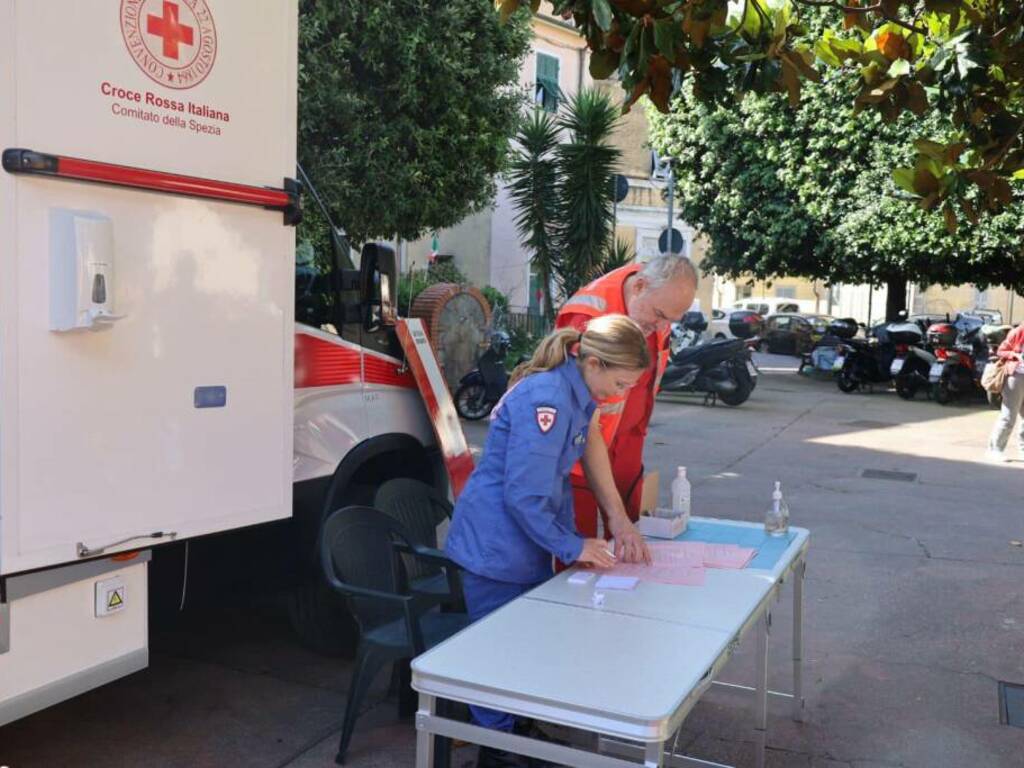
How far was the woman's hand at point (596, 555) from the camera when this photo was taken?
329 cm

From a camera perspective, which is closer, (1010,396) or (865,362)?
(1010,396)

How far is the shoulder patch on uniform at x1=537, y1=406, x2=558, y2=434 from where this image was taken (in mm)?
3211

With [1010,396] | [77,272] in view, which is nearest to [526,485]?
[77,272]

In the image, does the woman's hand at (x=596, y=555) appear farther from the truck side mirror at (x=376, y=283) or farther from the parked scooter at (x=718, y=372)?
the parked scooter at (x=718, y=372)

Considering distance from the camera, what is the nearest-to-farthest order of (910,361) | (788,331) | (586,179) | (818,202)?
(586,179), (910,361), (818,202), (788,331)

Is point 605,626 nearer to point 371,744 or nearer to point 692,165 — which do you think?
point 371,744

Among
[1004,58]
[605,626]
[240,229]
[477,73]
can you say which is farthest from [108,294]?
[477,73]

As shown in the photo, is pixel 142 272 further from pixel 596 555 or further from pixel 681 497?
pixel 681 497

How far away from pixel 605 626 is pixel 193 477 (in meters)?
1.49

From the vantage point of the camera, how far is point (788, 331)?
107ft

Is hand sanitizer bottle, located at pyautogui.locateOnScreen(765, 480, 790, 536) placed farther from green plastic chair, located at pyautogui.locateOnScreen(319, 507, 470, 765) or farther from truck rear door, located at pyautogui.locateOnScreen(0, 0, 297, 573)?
truck rear door, located at pyautogui.locateOnScreen(0, 0, 297, 573)

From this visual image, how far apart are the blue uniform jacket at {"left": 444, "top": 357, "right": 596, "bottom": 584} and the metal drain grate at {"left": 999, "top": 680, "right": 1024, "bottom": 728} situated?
248 cm

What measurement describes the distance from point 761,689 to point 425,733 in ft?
5.46

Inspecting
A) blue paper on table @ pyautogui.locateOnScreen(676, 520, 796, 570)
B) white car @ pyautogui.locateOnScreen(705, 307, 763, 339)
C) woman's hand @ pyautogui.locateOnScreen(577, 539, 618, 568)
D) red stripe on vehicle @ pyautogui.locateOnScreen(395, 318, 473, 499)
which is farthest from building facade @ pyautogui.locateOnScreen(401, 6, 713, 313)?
woman's hand @ pyautogui.locateOnScreen(577, 539, 618, 568)
